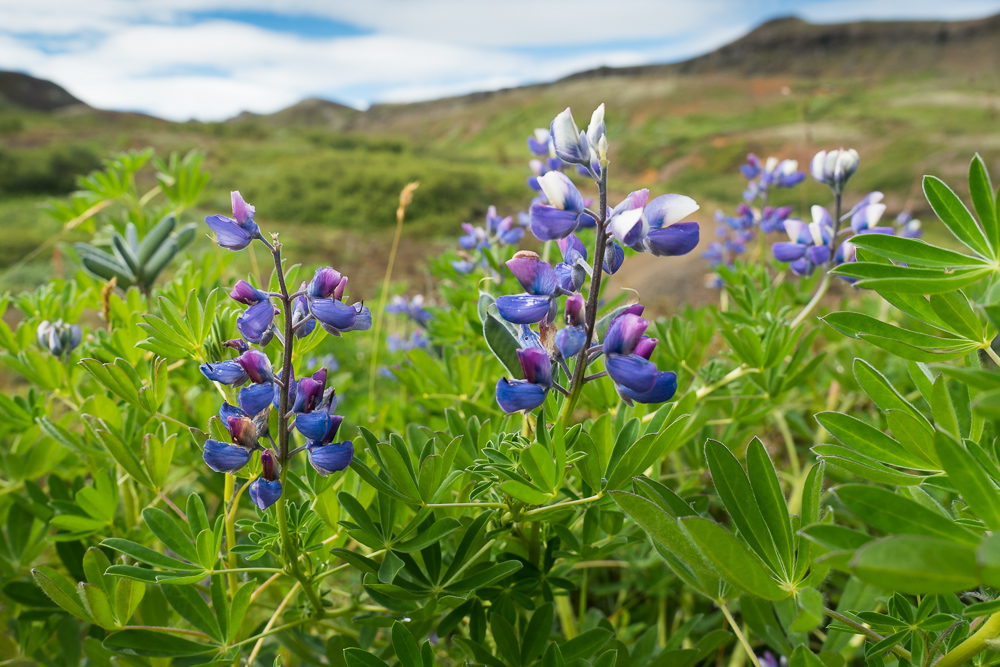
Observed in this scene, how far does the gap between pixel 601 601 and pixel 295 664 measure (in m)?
0.82

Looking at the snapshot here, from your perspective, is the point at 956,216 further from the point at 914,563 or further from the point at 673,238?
the point at 914,563

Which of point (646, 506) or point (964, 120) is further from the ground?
point (964, 120)

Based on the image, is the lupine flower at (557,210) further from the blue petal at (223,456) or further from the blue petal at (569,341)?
the blue petal at (223,456)

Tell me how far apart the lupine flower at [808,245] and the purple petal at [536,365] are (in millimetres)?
749

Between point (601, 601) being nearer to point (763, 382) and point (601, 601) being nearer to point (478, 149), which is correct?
point (763, 382)

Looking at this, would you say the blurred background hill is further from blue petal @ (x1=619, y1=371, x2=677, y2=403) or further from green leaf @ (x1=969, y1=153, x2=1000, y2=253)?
blue petal @ (x1=619, y1=371, x2=677, y2=403)

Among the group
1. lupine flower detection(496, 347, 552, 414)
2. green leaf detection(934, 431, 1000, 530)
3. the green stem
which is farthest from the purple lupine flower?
the green stem

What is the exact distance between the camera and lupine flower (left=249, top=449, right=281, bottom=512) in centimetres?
61

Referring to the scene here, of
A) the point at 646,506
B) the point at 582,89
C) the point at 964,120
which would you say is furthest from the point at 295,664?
the point at 582,89

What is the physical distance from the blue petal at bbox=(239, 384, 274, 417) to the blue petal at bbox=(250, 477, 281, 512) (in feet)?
0.25

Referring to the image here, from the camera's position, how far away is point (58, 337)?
3.54 ft

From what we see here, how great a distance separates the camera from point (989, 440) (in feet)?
2.22

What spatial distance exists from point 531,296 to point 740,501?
0.95 feet

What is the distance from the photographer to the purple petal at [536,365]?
59 centimetres
